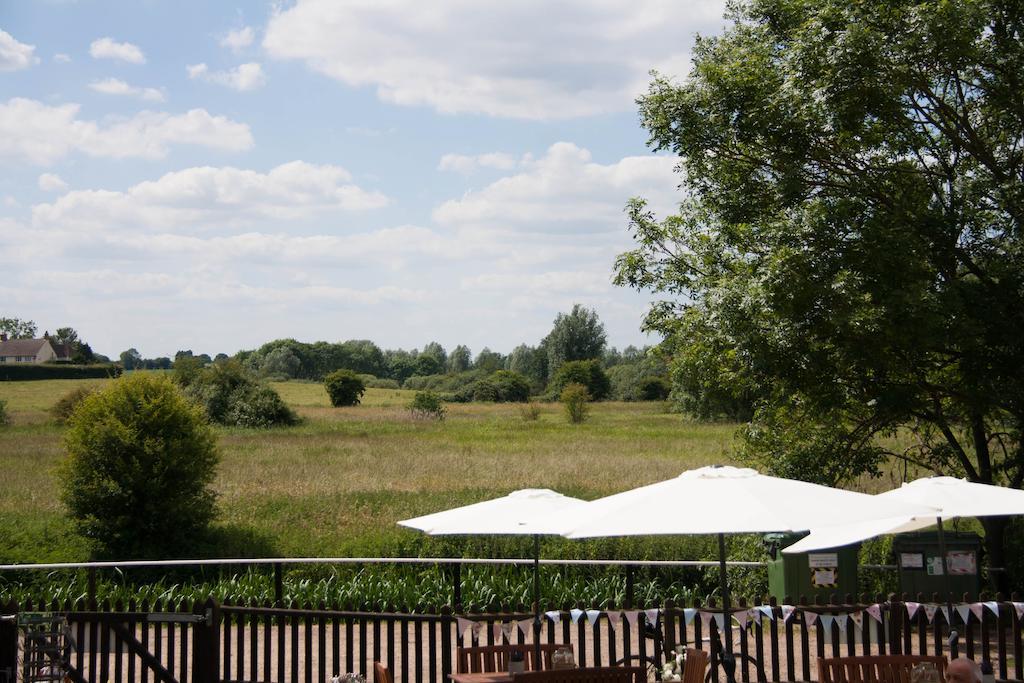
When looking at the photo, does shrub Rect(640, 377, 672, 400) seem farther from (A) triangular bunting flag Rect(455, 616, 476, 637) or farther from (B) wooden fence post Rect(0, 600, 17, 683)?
(B) wooden fence post Rect(0, 600, 17, 683)

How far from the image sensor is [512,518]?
8.98 m

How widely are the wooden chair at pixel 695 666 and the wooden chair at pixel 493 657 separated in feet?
4.73

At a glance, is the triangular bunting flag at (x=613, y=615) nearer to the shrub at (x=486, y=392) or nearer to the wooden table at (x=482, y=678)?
the wooden table at (x=482, y=678)

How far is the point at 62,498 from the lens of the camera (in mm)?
19344

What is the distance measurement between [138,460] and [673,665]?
1374 centimetres

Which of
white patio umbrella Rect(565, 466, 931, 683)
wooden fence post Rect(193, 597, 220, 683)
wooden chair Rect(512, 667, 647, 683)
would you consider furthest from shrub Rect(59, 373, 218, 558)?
white patio umbrella Rect(565, 466, 931, 683)

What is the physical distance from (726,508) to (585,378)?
78.3m

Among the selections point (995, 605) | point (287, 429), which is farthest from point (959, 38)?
point (287, 429)

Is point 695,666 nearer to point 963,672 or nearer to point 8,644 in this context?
point 963,672

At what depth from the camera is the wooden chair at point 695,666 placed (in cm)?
772

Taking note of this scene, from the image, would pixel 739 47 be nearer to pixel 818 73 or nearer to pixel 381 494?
pixel 818 73

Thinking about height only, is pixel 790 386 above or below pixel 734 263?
below

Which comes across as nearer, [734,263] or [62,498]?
[734,263]

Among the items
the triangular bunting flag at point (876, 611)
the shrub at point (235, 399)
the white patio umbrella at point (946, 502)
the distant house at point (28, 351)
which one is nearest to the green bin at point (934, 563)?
the triangular bunting flag at point (876, 611)
